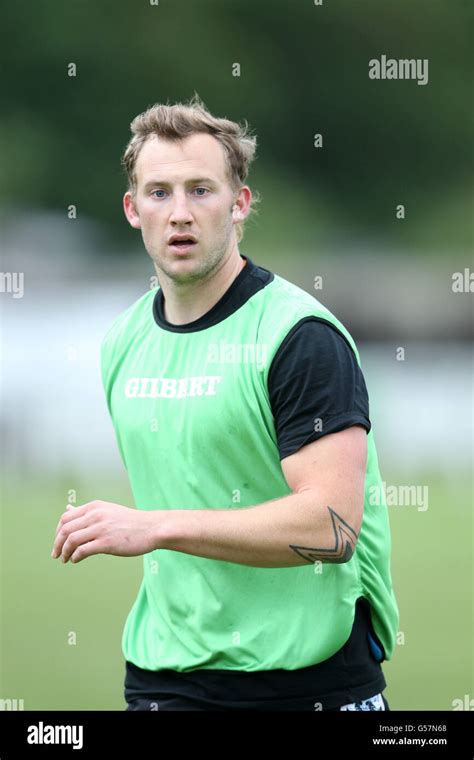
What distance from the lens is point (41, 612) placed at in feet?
24.0

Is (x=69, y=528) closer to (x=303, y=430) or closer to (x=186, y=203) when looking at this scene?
(x=303, y=430)

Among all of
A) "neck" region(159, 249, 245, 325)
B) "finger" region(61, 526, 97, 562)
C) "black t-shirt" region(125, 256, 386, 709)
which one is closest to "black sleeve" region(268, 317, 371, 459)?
"black t-shirt" region(125, 256, 386, 709)

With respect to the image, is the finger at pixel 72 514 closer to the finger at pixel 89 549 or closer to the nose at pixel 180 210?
the finger at pixel 89 549

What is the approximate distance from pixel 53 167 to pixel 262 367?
15428 mm

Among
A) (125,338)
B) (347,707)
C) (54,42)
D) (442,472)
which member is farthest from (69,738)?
(54,42)

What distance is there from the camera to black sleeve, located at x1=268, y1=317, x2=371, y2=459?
2295 mm

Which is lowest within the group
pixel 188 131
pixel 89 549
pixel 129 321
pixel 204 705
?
pixel 204 705

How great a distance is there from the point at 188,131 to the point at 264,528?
968mm

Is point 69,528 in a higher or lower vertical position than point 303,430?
lower

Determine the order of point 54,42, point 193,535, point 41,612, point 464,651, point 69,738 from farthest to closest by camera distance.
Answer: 1. point 54,42
2. point 41,612
3. point 464,651
4. point 69,738
5. point 193,535

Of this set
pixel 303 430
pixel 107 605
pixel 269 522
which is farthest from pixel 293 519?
pixel 107 605

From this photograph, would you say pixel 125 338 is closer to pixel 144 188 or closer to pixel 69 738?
pixel 144 188

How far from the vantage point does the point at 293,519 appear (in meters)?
2.26

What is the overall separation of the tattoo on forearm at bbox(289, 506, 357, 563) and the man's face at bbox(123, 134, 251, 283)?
64 centimetres
